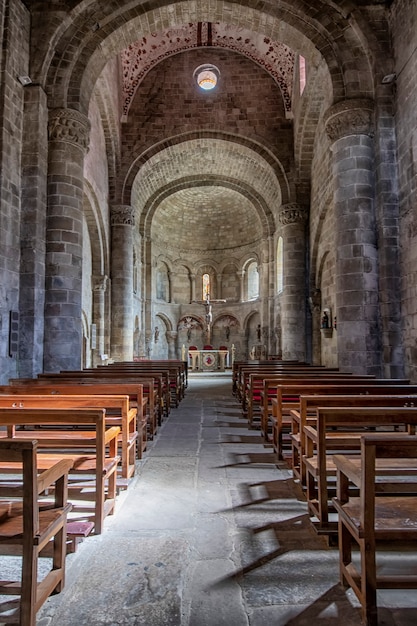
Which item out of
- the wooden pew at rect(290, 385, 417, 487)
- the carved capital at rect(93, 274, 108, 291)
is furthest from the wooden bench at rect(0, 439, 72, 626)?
the carved capital at rect(93, 274, 108, 291)

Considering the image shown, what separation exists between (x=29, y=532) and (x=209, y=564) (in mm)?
1269

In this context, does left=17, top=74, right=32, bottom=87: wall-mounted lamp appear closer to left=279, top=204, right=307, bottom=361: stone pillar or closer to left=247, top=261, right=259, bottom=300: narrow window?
left=279, top=204, right=307, bottom=361: stone pillar

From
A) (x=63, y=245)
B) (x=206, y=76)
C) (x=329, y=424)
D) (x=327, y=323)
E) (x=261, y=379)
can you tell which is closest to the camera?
(x=329, y=424)

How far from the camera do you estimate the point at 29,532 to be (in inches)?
81.7

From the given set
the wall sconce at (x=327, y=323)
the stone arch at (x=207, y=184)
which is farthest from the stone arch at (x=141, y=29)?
the stone arch at (x=207, y=184)

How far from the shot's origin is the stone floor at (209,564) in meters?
2.29

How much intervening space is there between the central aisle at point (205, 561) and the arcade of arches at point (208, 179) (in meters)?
5.82

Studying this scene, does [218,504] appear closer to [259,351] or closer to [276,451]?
[276,451]

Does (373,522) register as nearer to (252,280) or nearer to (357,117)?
(357,117)

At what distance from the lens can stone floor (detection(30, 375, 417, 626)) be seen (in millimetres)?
2294

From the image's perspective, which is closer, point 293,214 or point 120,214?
point 293,214

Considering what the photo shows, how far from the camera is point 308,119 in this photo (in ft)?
51.3

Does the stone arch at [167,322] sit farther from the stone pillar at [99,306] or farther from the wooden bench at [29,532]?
the wooden bench at [29,532]

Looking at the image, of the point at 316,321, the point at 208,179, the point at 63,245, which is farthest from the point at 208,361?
the point at 63,245
